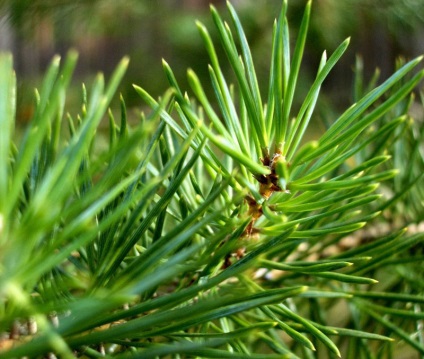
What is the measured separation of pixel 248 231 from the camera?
0.17 m

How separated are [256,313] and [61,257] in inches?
4.8

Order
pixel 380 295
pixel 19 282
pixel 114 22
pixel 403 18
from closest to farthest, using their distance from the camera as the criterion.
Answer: pixel 19 282
pixel 380 295
pixel 403 18
pixel 114 22

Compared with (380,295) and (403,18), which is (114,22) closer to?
(403,18)

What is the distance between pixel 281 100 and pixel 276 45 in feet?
0.05

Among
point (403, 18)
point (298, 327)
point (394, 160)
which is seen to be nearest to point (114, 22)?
point (403, 18)

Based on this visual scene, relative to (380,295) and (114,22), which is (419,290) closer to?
(380,295)

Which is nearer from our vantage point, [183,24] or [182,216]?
[182,216]

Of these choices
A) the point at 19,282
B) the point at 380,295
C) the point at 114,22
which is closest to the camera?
the point at 19,282

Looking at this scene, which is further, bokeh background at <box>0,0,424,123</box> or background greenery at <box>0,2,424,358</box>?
bokeh background at <box>0,0,424,123</box>

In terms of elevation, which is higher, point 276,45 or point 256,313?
point 276,45

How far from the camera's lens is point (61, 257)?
105 mm

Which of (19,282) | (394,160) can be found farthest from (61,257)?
(394,160)

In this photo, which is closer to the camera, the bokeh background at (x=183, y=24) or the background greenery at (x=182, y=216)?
Answer: the background greenery at (x=182, y=216)

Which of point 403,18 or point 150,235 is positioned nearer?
point 150,235
